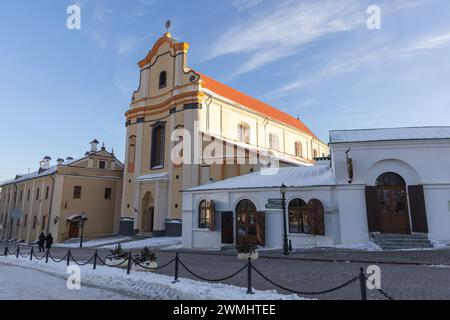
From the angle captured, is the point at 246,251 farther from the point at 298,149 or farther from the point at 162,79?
the point at 298,149

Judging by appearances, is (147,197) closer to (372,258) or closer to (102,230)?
(102,230)

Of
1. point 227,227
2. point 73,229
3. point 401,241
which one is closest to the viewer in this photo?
point 401,241

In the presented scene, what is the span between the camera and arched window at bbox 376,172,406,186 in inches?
610

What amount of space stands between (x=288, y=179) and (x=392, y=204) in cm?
557

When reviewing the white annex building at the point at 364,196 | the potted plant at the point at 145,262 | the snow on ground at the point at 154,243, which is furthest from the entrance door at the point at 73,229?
the potted plant at the point at 145,262

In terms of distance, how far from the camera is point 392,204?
15.3 meters

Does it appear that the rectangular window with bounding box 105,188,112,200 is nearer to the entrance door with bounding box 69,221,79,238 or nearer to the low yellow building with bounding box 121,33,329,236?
the entrance door with bounding box 69,221,79,238

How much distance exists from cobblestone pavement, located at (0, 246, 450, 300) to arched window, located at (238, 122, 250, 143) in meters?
18.9

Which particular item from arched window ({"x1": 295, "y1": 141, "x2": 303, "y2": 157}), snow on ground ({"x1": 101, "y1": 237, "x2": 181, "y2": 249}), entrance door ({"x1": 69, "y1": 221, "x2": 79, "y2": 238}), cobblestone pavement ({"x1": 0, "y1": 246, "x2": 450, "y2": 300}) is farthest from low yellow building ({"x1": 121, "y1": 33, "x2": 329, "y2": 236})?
cobblestone pavement ({"x1": 0, "y1": 246, "x2": 450, "y2": 300})

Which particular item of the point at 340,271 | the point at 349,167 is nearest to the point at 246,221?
the point at 349,167

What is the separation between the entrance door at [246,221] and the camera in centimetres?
1766

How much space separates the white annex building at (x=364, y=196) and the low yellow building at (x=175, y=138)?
7314mm

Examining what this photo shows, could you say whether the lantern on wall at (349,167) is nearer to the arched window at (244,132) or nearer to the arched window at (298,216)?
the arched window at (298,216)

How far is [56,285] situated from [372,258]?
11485 millimetres
